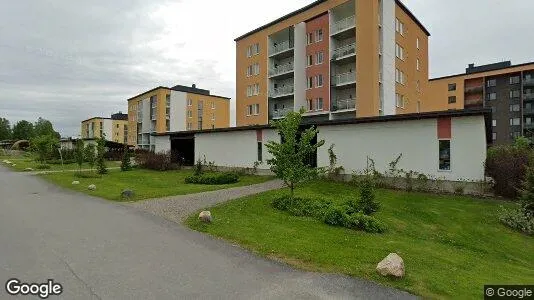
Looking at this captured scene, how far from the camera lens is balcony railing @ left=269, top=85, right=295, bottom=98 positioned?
44659mm

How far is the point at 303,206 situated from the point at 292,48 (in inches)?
1395

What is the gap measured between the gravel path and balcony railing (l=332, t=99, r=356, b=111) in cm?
2332

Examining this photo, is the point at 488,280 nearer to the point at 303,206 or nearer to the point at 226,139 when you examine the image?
the point at 303,206

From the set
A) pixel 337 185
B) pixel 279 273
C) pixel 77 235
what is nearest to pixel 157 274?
pixel 279 273

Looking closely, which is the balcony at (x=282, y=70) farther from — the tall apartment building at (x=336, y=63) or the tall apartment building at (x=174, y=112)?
the tall apartment building at (x=174, y=112)

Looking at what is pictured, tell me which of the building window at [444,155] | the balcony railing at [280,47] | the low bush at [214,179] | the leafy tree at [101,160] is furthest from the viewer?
the balcony railing at [280,47]

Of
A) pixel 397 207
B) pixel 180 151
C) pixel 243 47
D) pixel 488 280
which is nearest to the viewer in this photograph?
pixel 488 280

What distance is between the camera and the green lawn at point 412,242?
22.6 feet

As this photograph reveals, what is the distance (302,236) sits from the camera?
9.38 m

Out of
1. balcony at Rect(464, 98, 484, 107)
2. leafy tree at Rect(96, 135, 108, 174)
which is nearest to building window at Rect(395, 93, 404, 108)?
balcony at Rect(464, 98, 484, 107)

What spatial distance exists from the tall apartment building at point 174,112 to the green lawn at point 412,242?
6129cm

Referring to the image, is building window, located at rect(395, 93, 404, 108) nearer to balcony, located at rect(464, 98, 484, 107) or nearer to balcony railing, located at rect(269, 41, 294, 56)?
balcony railing, located at rect(269, 41, 294, 56)

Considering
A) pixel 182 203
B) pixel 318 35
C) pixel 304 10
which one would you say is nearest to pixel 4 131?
pixel 304 10

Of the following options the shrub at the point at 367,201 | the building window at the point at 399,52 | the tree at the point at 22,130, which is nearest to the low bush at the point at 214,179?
the shrub at the point at 367,201
